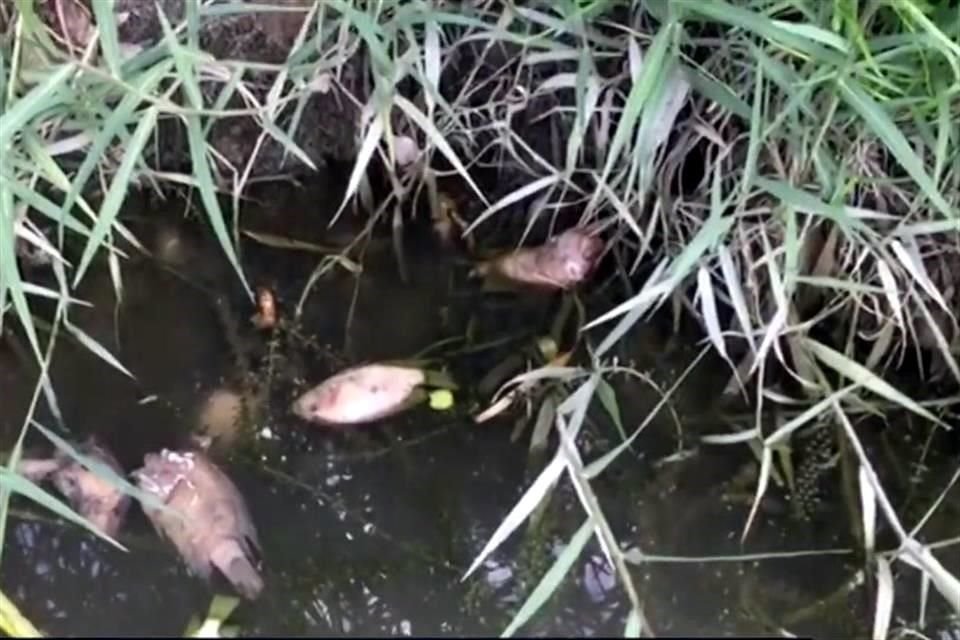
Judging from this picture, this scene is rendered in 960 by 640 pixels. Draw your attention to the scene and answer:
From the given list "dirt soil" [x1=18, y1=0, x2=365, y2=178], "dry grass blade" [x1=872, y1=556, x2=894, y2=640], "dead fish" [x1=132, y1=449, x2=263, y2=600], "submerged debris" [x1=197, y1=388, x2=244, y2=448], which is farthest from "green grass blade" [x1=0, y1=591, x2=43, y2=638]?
"dry grass blade" [x1=872, y1=556, x2=894, y2=640]

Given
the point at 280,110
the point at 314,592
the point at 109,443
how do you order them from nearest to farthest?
the point at 314,592 → the point at 109,443 → the point at 280,110

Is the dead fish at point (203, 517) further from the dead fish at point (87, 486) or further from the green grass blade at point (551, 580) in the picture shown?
the green grass blade at point (551, 580)

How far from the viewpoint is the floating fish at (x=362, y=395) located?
1414mm

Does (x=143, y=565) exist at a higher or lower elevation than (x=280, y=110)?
lower

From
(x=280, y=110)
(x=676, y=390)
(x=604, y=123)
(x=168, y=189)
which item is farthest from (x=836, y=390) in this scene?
(x=168, y=189)

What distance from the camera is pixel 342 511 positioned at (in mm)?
1357

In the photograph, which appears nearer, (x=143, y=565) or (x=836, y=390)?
(x=143, y=565)

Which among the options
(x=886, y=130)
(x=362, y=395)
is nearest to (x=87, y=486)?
(x=362, y=395)

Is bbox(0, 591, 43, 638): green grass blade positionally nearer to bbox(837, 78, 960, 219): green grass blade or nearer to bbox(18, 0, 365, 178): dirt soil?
bbox(18, 0, 365, 178): dirt soil

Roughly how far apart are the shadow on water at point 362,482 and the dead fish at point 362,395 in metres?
0.01

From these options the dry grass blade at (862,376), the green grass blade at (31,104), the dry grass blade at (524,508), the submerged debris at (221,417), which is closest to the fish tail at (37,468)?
the submerged debris at (221,417)

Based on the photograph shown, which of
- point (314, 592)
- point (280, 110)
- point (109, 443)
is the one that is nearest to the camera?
point (314, 592)

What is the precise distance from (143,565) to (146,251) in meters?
0.38

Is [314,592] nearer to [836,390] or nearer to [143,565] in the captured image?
[143,565]
